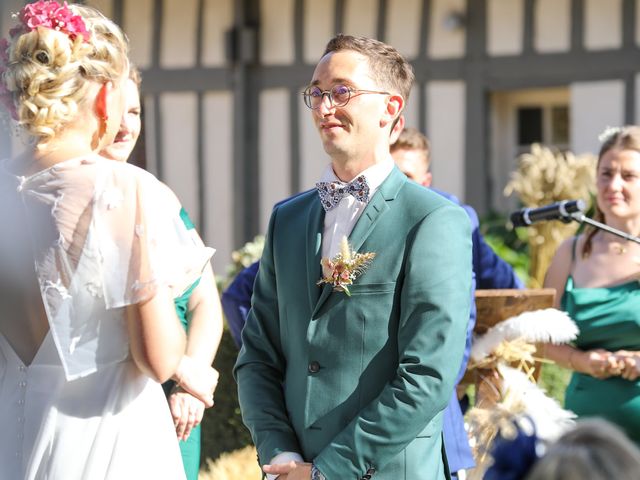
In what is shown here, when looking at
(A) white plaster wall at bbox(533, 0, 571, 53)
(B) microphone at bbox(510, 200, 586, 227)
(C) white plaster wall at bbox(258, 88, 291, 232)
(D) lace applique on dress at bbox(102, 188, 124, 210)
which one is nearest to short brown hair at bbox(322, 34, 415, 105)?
(D) lace applique on dress at bbox(102, 188, 124, 210)

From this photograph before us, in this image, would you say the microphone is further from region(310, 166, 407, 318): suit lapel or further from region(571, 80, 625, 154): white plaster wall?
region(571, 80, 625, 154): white plaster wall

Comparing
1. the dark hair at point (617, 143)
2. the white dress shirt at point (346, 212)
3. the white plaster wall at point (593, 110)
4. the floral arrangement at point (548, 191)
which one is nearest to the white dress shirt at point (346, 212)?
the white dress shirt at point (346, 212)

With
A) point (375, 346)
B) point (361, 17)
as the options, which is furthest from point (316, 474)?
point (361, 17)

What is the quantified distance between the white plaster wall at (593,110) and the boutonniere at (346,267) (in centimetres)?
753

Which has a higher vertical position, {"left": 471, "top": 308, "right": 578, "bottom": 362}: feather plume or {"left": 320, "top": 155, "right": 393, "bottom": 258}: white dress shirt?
{"left": 320, "top": 155, "right": 393, "bottom": 258}: white dress shirt

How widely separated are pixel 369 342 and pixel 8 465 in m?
0.90

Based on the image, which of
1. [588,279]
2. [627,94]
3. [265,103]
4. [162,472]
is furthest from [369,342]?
[265,103]

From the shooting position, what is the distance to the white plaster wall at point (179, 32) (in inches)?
460

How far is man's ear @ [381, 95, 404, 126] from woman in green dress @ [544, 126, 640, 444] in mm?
1583

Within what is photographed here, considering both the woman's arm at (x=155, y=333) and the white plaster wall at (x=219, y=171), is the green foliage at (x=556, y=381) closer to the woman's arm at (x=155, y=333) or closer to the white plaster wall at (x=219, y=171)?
the woman's arm at (x=155, y=333)

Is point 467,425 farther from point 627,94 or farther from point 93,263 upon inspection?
point 627,94

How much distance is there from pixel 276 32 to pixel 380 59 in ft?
28.5

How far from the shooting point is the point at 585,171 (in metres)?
7.99

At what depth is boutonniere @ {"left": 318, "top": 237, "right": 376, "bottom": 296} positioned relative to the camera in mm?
2750
